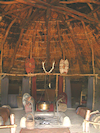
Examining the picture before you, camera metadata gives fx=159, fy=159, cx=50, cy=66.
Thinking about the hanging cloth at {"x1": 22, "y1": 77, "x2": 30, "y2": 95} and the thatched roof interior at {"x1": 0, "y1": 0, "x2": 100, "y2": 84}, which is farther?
the hanging cloth at {"x1": 22, "y1": 77, "x2": 30, "y2": 95}

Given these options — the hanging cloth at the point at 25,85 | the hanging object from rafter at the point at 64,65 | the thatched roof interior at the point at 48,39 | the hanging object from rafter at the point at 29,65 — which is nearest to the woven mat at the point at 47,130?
the hanging cloth at the point at 25,85

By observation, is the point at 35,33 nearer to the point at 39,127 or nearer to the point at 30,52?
the point at 30,52

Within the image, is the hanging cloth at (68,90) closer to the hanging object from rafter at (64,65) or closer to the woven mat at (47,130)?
the hanging object from rafter at (64,65)

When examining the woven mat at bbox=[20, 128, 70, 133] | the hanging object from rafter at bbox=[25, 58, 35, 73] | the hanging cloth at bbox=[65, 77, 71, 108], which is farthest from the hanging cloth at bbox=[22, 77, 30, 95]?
the woven mat at bbox=[20, 128, 70, 133]

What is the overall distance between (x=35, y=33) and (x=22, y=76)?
2.66 meters

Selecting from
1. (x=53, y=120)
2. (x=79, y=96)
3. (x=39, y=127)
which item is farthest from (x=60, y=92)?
(x=39, y=127)

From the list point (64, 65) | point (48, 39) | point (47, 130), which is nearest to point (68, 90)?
point (64, 65)

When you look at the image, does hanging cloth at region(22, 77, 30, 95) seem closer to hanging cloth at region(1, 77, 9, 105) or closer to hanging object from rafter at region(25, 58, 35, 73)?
hanging object from rafter at region(25, 58, 35, 73)

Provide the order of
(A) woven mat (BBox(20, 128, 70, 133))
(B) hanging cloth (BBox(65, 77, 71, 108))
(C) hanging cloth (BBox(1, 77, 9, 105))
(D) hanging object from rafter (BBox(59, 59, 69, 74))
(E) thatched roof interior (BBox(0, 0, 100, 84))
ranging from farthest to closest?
(B) hanging cloth (BBox(65, 77, 71, 108))
(D) hanging object from rafter (BBox(59, 59, 69, 74))
(C) hanging cloth (BBox(1, 77, 9, 105))
(E) thatched roof interior (BBox(0, 0, 100, 84))
(A) woven mat (BBox(20, 128, 70, 133))

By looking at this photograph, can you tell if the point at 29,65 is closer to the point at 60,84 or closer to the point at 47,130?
the point at 60,84

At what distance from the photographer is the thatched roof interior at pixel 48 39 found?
6.87 m

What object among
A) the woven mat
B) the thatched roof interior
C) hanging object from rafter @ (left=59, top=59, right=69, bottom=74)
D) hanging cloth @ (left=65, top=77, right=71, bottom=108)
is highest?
the thatched roof interior

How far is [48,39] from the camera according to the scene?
7816 mm

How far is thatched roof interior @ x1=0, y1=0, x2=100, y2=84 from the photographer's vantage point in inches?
270
